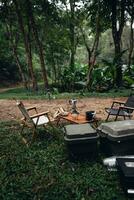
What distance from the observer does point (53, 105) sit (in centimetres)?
1159

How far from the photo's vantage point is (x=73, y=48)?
19.3 m

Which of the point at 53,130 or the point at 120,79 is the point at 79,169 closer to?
the point at 53,130

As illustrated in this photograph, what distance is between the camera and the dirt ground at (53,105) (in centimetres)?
1015

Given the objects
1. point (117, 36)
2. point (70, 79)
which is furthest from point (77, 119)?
point (70, 79)

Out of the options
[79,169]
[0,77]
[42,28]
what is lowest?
[0,77]

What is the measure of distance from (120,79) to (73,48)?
4.70 meters

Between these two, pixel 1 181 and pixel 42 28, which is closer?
A: pixel 1 181

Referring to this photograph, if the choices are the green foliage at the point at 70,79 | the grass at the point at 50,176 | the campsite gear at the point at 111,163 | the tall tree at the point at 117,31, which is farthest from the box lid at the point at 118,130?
the green foliage at the point at 70,79

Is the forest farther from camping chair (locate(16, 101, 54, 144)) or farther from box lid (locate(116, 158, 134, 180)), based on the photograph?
box lid (locate(116, 158, 134, 180))

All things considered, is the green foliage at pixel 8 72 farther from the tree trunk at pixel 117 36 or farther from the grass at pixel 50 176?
the grass at pixel 50 176

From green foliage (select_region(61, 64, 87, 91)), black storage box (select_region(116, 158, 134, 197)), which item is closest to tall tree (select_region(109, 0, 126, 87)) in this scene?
green foliage (select_region(61, 64, 87, 91))

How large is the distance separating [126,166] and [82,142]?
1.08m

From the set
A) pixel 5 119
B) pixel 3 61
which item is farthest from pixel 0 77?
pixel 5 119

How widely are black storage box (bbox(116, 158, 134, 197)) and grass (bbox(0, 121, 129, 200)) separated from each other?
0.15 metres
